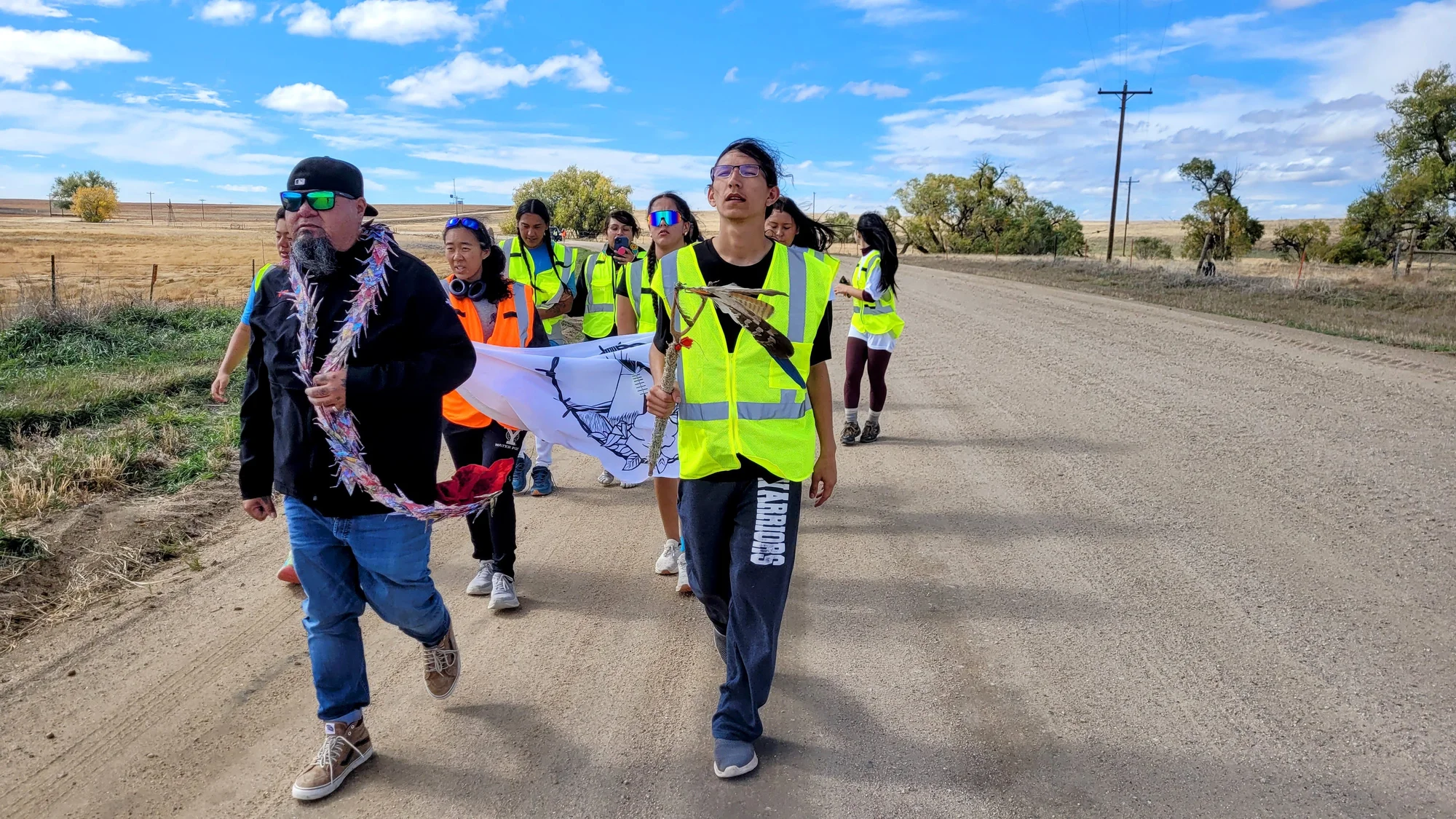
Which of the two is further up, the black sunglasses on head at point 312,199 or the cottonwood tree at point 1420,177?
the cottonwood tree at point 1420,177

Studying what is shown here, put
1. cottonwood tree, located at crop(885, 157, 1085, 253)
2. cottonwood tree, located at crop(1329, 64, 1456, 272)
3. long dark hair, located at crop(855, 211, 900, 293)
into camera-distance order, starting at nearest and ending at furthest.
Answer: long dark hair, located at crop(855, 211, 900, 293)
cottonwood tree, located at crop(1329, 64, 1456, 272)
cottonwood tree, located at crop(885, 157, 1085, 253)

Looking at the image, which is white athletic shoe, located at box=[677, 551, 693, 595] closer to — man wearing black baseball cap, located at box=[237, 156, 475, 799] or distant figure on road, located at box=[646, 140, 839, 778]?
distant figure on road, located at box=[646, 140, 839, 778]

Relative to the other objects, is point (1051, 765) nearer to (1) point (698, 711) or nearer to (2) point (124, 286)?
(1) point (698, 711)

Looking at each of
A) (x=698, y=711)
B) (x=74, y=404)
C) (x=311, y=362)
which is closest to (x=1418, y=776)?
(x=698, y=711)

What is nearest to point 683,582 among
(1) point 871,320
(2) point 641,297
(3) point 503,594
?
(3) point 503,594

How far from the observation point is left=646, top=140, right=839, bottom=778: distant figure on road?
3236 millimetres

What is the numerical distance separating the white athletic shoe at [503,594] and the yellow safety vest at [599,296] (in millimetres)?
2612

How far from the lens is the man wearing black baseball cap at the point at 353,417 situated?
124 inches

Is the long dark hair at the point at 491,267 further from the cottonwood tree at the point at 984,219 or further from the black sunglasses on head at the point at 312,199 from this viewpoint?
the cottonwood tree at the point at 984,219

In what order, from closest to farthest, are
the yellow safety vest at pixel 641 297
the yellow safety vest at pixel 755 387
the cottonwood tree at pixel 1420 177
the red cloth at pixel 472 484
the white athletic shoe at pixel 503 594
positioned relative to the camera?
1. the yellow safety vest at pixel 755 387
2. the red cloth at pixel 472 484
3. the white athletic shoe at pixel 503 594
4. the yellow safety vest at pixel 641 297
5. the cottonwood tree at pixel 1420 177

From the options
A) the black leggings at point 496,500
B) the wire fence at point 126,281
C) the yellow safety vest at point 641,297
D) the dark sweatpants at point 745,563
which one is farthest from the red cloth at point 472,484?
the wire fence at point 126,281

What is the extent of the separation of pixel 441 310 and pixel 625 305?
263 cm

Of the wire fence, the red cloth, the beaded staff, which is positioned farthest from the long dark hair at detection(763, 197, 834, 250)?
the wire fence

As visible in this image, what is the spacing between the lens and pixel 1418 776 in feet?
10.6
